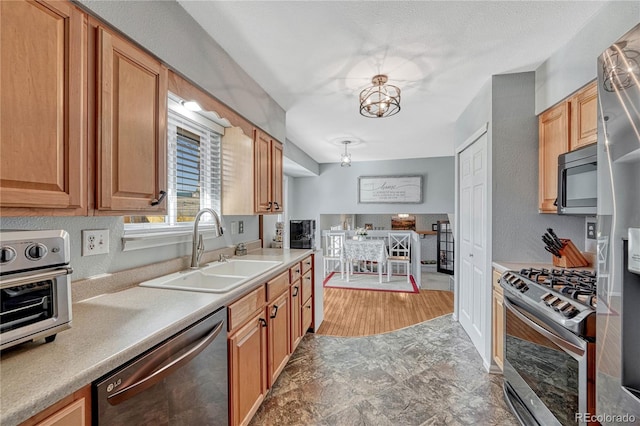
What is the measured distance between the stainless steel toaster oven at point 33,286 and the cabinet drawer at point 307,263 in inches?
72.6

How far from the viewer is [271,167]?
2.65 meters

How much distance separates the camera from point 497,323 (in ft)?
6.89

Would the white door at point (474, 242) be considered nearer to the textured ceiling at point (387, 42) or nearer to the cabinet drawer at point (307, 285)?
the textured ceiling at point (387, 42)

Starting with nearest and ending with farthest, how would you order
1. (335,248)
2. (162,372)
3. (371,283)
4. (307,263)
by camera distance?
(162,372)
(307,263)
(371,283)
(335,248)

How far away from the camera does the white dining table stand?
195 inches

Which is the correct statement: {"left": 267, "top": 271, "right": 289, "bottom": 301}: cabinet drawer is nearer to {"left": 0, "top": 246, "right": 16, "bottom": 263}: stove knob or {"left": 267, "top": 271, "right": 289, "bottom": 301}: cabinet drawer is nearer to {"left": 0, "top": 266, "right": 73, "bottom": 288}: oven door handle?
{"left": 0, "top": 266, "right": 73, "bottom": 288}: oven door handle

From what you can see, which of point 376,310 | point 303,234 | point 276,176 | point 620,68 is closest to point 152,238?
point 276,176

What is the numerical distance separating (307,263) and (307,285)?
0.22 metres

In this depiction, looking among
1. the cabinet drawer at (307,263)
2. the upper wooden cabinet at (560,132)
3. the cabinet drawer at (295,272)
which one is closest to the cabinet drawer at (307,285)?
the cabinet drawer at (307,263)

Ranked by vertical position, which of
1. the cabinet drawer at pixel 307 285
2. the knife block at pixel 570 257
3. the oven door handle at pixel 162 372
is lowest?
the cabinet drawer at pixel 307 285

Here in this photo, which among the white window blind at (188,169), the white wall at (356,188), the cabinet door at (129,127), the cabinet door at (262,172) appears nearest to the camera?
the cabinet door at (129,127)

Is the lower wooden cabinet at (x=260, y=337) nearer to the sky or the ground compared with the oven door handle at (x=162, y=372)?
nearer to the ground

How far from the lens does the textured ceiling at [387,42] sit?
149 cm

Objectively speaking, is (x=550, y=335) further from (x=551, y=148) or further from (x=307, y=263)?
(x=307, y=263)
